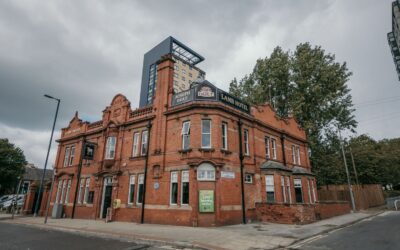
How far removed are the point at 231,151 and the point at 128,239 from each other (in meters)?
8.92

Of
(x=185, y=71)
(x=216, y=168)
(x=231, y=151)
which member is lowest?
(x=216, y=168)

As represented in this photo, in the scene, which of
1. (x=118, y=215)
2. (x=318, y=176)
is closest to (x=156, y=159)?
(x=118, y=215)

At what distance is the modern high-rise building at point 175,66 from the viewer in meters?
67.8

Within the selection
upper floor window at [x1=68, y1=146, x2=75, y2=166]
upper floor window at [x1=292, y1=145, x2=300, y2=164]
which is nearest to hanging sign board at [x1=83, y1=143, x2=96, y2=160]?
upper floor window at [x1=68, y1=146, x2=75, y2=166]

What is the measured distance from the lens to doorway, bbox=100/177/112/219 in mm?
19750

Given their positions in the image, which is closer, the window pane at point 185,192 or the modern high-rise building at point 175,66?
the window pane at point 185,192

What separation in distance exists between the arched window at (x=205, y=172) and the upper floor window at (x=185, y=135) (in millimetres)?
1957

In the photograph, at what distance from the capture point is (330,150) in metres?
31.9

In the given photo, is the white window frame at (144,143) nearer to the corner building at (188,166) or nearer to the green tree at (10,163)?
the corner building at (188,166)

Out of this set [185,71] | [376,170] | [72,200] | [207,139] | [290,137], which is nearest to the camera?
[207,139]

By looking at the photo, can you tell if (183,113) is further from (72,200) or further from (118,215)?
(72,200)

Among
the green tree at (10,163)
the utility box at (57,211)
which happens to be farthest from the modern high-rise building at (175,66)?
the utility box at (57,211)

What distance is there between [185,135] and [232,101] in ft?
15.4

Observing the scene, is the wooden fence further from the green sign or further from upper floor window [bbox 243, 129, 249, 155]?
the green sign
